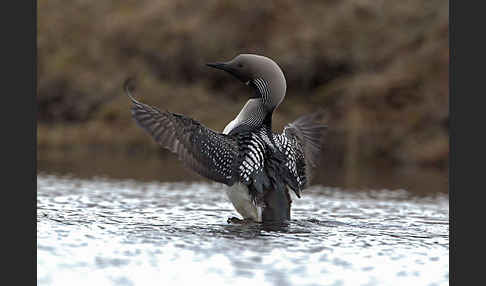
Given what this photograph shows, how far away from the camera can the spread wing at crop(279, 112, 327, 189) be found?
8062 millimetres

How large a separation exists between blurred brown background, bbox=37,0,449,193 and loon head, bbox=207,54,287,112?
32.1ft

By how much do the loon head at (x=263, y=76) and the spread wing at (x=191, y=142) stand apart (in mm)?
723

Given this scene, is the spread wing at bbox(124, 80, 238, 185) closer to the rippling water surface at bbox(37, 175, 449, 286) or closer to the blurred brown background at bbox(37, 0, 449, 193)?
the rippling water surface at bbox(37, 175, 449, 286)

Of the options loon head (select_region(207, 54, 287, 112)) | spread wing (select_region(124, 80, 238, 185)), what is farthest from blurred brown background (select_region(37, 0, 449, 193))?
spread wing (select_region(124, 80, 238, 185))

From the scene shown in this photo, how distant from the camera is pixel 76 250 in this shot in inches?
211

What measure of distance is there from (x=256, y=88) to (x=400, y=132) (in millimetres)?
12218

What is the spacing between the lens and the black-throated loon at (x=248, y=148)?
682cm

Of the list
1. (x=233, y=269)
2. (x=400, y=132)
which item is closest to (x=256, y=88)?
(x=233, y=269)

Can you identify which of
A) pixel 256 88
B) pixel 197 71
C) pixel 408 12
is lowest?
pixel 256 88

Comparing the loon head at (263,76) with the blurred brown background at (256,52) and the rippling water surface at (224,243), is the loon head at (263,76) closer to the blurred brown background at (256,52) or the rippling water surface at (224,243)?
the rippling water surface at (224,243)

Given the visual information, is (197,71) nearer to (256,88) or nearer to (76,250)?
(256,88)

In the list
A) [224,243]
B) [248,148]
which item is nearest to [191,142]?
[248,148]

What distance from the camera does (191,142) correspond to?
6.87 m

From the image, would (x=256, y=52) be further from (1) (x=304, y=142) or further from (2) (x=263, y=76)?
(2) (x=263, y=76)
